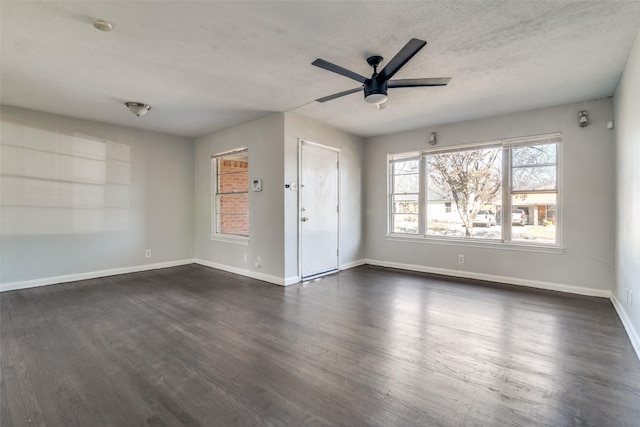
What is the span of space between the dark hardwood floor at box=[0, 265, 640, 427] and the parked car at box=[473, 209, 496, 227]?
117 cm

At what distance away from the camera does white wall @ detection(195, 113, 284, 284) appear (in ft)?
14.6

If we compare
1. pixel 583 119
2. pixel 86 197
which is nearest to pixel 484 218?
pixel 583 119

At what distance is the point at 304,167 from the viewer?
4.69m

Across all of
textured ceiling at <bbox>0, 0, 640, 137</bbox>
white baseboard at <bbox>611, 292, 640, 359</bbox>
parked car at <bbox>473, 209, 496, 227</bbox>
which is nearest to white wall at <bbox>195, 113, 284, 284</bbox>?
textured ceiling at <bbox>0, 0, 640, 137</bbox>

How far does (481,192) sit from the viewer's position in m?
4.75

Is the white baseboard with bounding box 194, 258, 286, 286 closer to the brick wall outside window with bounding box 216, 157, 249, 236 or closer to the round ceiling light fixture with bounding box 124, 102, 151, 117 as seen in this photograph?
the brick wall outside window with bounding box 216, 157, 249, 236

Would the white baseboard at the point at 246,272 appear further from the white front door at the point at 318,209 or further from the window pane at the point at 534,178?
the window pane at the point at 534,178

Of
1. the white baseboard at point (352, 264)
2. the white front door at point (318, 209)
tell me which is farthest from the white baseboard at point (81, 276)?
the white baseboard at point (352, 264)

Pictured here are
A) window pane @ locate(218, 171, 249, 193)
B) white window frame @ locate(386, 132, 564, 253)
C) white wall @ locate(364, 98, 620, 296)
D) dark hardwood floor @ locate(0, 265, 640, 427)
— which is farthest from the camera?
window pane @ locate(218, 171, 249, 193)

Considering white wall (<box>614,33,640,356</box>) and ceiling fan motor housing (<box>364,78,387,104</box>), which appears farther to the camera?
ceiling fan motor housing (<box>364,78,387,104</box>)

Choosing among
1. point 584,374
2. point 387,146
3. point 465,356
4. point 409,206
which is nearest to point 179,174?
point 387,146

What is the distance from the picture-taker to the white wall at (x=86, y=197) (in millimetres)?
4164

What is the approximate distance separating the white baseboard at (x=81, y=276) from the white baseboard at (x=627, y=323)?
6.27m

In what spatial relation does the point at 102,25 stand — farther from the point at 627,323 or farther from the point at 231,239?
the point at 627,323
